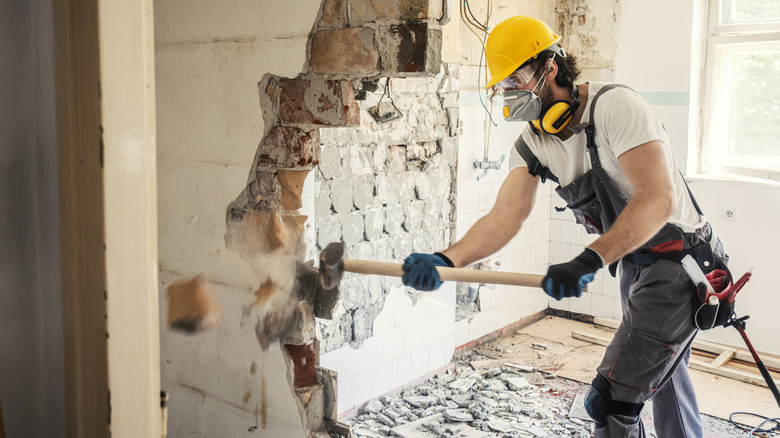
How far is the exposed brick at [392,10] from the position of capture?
1877 millimetres

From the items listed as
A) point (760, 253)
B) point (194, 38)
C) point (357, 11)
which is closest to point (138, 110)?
point (357, 11)

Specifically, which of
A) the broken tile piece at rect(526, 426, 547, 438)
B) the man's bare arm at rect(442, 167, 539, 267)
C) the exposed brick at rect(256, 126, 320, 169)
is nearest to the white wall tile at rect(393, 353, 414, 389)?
the broken tile piece at rect(526, 426, 547, 438)

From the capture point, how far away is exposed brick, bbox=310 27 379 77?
197 cm

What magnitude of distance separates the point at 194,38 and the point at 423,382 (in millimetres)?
2708

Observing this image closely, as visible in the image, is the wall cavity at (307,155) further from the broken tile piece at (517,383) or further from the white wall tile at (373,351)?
the broken tile piece at (517,383)

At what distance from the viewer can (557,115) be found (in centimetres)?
256

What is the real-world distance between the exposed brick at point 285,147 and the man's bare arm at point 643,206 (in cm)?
104

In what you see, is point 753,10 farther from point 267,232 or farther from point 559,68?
point 267,232

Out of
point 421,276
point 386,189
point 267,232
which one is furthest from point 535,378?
point 267,232

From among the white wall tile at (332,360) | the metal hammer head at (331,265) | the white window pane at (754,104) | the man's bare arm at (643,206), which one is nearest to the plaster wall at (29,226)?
the metal hammer head at (331,265)

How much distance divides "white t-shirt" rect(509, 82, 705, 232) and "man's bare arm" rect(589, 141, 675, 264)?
68mm

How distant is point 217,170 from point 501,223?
3.88ft

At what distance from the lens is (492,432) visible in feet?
11.9

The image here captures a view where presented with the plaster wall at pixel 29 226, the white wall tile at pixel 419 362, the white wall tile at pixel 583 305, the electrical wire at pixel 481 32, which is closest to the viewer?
the plaster wall at pixel 29 226
